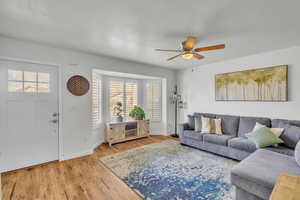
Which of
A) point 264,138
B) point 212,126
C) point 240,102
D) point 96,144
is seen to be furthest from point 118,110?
point 264,138

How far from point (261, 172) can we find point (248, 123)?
203cm

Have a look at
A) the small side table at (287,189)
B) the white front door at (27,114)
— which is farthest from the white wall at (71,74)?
the small side table at (287,189)

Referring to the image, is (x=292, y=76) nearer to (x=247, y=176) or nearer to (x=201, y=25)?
(x=201, y=25)

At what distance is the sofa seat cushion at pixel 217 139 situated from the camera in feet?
10.1

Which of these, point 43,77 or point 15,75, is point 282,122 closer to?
point 43,77

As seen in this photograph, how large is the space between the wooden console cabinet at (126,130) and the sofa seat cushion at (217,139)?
6.59 feet

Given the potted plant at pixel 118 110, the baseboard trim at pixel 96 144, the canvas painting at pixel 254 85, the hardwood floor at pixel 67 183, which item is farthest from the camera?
the potted plant at pixel 118 110

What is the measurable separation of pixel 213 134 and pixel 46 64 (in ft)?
13.5

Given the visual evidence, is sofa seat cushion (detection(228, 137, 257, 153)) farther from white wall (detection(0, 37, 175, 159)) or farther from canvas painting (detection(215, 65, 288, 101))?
white wall (detection(0, 37, 175, 159))

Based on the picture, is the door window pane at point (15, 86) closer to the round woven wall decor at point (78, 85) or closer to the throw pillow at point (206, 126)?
the round woven wall decor at point (78, 85)

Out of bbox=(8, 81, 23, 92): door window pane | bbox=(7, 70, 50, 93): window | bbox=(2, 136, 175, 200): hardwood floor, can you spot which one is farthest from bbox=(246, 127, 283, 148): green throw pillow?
bbox=(8, 81, 23, 92): door window pane

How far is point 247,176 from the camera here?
1586 mm

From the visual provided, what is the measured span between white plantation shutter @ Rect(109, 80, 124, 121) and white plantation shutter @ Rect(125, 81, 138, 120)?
0.19 meters

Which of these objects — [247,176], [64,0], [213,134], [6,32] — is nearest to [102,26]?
[64,0]
